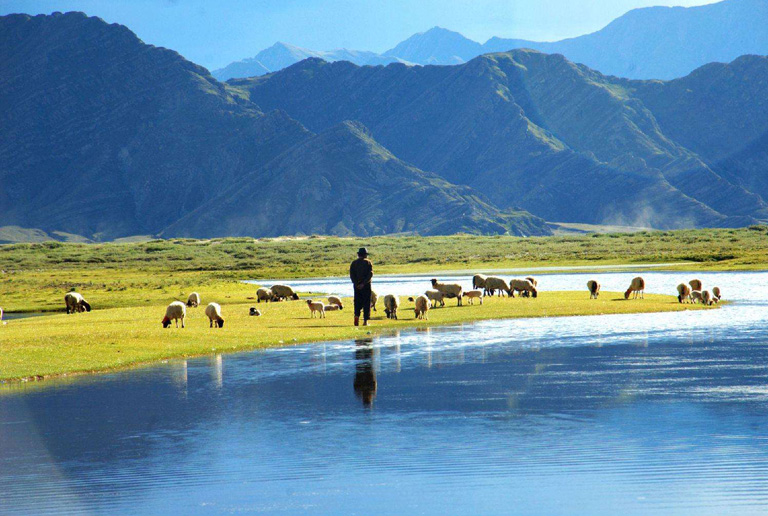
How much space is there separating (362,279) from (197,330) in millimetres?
8084

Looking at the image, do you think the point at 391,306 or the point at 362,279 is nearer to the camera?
the point at 362,279

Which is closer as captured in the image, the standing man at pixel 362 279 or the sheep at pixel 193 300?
the standing man at pixel 362 279

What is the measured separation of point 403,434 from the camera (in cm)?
1869

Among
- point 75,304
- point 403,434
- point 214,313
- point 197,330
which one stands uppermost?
point 75,304

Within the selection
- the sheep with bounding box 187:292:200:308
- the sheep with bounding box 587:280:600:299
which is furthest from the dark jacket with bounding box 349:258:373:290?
the sheep with bounding box 587:280:600:299

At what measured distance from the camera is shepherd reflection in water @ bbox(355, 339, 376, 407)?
2372 centimetres

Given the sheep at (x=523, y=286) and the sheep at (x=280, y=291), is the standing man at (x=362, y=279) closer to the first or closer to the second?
the sheep at (x=523, y=286)

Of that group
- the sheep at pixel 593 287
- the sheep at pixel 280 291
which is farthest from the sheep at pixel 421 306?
the sheep at pixel 280 291

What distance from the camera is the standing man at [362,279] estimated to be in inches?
1489

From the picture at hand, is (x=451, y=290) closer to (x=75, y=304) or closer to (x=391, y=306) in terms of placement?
(x=391, y=306)

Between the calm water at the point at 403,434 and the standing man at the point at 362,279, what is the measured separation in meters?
5.95

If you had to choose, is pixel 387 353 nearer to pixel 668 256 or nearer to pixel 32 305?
pixel 32 305

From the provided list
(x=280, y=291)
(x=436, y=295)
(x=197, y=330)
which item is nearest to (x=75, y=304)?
(x=280, y=291)

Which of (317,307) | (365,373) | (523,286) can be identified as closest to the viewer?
(365,373)
